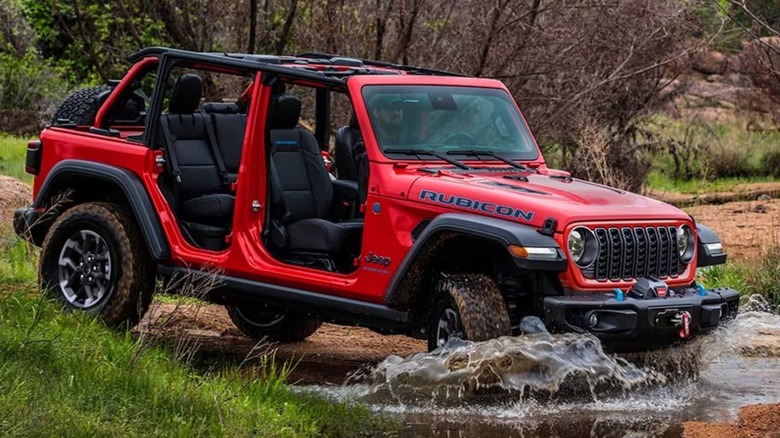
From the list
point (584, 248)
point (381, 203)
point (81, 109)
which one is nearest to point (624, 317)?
point (584, 248)

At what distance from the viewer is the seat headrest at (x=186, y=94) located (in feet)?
27.8

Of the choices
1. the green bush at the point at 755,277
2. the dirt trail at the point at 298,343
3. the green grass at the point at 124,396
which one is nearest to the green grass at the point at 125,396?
the green grass at the point at 124,396

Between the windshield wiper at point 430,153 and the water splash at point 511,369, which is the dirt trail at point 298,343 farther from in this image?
the windshield wiper at point 430,153

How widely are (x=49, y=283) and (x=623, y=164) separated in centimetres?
988

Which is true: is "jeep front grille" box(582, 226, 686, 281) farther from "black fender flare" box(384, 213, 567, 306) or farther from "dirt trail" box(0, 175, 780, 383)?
"dirt trail" box(0, 175, 780, 383)

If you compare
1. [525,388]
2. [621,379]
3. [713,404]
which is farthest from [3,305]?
[713,404]

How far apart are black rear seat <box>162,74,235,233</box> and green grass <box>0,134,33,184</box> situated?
5982 millimetres

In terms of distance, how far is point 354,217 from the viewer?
329 inches

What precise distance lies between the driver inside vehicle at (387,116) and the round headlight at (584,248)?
135 cm

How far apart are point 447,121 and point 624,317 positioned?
181 cm

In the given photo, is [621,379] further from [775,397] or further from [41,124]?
[41,124]

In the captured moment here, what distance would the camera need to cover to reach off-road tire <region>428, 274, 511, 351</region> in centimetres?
689

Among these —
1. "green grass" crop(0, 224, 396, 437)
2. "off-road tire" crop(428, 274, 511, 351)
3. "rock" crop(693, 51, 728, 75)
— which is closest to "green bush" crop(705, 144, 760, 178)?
"rock" crop(693, 51, 728, 75)

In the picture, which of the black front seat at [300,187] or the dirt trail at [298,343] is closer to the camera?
the black front seat at [300,187]
